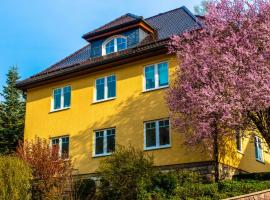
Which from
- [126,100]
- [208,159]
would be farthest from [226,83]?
[126,100]

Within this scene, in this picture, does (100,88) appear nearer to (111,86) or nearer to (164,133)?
(111,86)

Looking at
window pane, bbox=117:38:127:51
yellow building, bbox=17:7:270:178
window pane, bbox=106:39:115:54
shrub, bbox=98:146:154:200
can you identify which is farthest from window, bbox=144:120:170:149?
window pane, bbox=106:39:115:54

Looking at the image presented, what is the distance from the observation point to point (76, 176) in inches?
936

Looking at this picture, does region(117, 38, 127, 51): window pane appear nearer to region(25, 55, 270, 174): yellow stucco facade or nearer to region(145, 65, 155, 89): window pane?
region(25, 55, 270, 174): yellow stucco facade

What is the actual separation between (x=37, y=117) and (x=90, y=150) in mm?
4957

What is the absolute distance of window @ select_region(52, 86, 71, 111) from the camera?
1027 inches

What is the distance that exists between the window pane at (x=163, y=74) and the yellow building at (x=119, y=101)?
0.05m

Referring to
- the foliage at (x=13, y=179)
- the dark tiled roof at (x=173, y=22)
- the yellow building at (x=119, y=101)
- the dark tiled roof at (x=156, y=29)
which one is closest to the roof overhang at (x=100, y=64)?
the yellow building at (x=119, y=101)

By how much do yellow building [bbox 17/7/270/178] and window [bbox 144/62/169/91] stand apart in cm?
5

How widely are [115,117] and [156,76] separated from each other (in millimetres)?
3121

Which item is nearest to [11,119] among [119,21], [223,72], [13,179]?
[119,21]

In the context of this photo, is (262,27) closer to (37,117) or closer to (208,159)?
(208,159)

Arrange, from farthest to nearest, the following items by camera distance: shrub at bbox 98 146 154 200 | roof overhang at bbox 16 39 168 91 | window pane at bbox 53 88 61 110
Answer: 1. window pane at bbox 53 88 61 110
2. roof overhang at bbox 16 39 168 91
3. shrub at bbox 98 146 154 200

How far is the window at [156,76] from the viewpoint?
22422mm
